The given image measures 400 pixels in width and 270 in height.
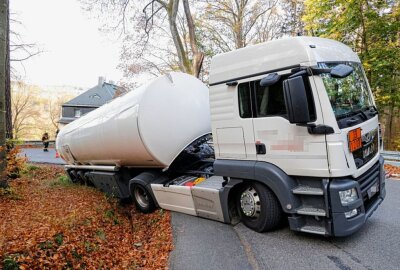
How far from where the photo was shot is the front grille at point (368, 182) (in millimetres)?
4066

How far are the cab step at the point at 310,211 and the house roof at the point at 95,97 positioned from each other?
4171 cm

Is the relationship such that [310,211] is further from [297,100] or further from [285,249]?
[297,100]

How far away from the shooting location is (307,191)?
12.9ft

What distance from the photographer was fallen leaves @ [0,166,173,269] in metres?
4.06

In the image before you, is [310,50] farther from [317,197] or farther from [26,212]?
[26,212]

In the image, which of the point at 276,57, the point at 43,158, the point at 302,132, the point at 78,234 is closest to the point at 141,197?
the point at 78,234

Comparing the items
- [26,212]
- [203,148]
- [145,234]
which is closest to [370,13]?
[203,148]

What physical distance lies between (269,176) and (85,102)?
4380 centimetres

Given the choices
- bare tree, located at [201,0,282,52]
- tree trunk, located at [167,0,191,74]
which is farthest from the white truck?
bare tree, located at [201,0,282,52]

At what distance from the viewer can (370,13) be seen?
12.7 metres

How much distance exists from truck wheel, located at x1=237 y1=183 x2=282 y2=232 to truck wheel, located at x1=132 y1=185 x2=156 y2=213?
247 centimetres

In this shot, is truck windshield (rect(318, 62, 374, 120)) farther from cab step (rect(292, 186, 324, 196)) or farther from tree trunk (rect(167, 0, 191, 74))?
tree trunk (rect(167, 0, 191, 74))

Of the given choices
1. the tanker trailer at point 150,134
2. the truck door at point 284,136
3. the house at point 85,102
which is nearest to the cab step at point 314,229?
the truck door at point 284,136

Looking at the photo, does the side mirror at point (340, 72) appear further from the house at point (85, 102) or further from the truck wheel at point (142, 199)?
the house at point (85, 102)
